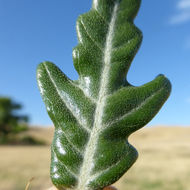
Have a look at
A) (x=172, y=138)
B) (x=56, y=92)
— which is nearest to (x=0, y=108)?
(x=172, y=138)

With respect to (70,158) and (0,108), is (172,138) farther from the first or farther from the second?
(70,158)

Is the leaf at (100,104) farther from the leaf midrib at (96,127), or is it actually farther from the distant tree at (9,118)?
the distant tree at (9,118)

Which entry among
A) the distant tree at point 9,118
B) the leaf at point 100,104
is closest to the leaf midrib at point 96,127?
the leaf at point 100,104

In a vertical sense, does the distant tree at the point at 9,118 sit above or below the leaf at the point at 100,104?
above

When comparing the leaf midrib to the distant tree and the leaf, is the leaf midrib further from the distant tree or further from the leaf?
the distant tree

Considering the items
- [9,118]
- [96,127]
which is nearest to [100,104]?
[96,127]
